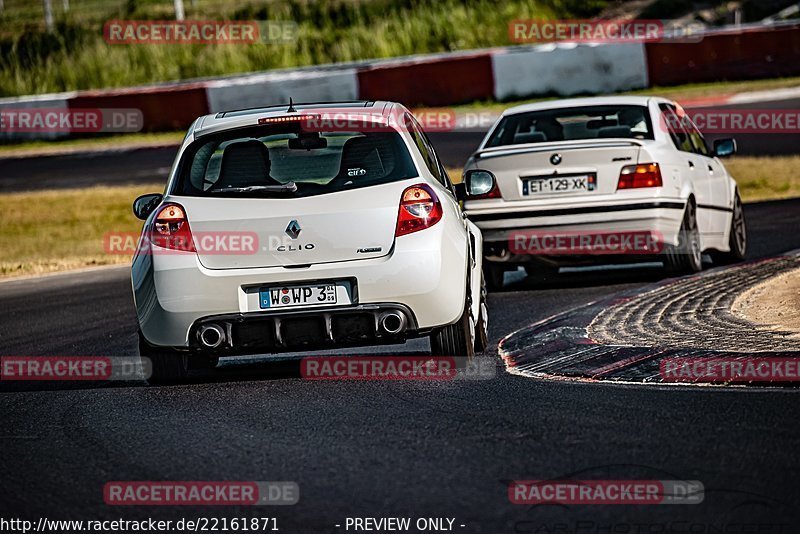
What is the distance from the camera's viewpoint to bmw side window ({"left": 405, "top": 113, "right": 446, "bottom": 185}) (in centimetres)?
820

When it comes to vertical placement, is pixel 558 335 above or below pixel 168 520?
below

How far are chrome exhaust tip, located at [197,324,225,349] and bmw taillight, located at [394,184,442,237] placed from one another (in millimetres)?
1021

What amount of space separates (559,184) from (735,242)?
2.41 m

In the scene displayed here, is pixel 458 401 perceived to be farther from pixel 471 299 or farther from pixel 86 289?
pixel 86 289

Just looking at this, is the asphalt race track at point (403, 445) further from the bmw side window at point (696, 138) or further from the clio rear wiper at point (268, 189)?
the bmw side window at point (696, 138)

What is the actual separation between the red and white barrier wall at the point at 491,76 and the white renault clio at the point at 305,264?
74.9 ft

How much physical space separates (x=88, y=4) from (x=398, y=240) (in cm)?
4740

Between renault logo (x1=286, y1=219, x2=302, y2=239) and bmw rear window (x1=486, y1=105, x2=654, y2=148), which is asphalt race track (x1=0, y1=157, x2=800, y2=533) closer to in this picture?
renault logo (x1=286, y1=219, x2=302, y2=239)

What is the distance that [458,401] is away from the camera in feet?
22.6

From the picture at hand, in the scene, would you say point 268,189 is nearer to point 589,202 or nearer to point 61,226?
point 589,202

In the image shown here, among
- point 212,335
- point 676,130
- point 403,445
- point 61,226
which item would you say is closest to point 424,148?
point 212,335

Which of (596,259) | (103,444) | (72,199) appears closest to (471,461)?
(103,444)

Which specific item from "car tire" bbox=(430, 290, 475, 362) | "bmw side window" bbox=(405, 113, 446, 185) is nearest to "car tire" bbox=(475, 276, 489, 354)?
"car tire" bbox=(430, 290, 475, 362)

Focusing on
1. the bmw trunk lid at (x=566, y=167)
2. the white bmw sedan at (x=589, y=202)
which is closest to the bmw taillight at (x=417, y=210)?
the white bmw sedan at (x=589, y=202)
